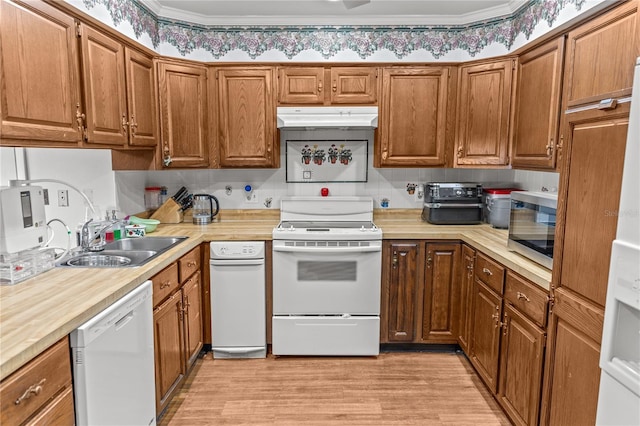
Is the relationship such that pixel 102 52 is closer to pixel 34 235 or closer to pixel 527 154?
pixel 34 235

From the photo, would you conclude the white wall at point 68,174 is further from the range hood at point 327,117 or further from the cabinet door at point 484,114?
the cabinet door at point 484,114

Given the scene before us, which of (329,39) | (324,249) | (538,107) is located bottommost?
(324,249)

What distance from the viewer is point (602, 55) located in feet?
5.91

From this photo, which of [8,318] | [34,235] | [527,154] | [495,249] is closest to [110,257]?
[34,235]

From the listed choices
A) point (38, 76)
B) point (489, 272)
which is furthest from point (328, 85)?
point (38, 76)

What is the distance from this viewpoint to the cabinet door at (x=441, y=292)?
2.87 meters

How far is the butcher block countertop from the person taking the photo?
3.92 ft

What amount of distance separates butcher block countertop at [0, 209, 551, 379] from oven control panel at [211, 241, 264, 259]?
44 mm

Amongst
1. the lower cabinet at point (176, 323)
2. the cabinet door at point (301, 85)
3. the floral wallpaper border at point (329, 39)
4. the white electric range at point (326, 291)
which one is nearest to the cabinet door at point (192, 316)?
the lower cabinet at point (176, 323)

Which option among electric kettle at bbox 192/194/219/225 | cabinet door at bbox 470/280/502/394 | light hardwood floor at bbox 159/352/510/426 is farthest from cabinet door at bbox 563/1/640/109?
electric kettle at bbox 192/194/219/225

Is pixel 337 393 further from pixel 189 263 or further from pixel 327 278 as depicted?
pixel 189 263

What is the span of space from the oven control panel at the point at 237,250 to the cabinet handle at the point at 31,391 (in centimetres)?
161

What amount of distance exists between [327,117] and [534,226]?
1622 mm

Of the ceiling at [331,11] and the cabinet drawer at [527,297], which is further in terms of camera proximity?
the ceiling at [331,11]
